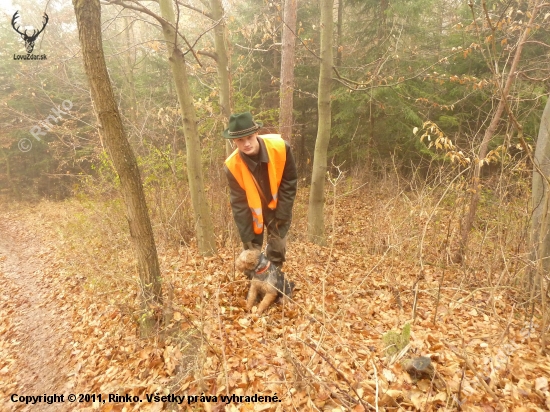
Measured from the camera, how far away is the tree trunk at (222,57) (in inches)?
229

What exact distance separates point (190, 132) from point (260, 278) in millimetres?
2880

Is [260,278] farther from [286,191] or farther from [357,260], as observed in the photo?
[357,260]

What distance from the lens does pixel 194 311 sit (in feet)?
13.8

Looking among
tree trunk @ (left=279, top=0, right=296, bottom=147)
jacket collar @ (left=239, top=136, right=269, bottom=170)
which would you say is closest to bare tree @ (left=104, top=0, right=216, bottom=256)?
jacket collar @ (left=239, top=136, right=269, bottom=170)

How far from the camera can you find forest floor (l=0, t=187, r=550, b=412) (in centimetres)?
266

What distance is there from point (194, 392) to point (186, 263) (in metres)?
3.01

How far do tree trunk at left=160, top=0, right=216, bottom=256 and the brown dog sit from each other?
1.94 metres

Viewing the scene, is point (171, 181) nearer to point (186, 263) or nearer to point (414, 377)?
point (186, 263)

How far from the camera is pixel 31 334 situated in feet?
17.7

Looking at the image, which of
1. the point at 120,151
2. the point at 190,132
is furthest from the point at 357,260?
the point at 120,151

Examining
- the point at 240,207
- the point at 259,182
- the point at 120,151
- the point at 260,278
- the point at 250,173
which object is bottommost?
the point at 260,278

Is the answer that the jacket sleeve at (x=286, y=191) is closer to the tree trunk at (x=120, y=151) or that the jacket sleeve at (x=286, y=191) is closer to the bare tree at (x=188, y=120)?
the tree trunk at (x=120, y=151)

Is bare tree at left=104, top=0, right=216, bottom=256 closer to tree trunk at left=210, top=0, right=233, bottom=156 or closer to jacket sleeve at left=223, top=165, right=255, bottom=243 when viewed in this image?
tree trunk at left=210, top=0, right=233, bottom=156

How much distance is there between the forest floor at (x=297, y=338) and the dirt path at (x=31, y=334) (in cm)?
3
